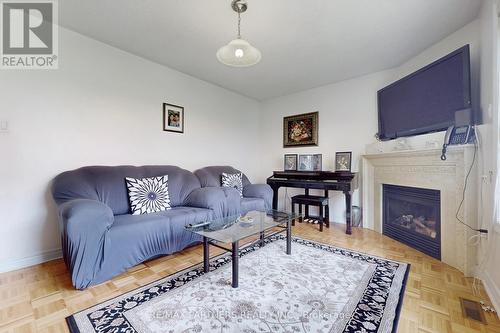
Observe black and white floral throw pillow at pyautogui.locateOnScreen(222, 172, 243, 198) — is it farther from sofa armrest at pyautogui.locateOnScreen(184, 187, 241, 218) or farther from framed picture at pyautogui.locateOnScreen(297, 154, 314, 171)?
framed picture at pyautogui.locateOnScreen(297, 154, 314, 171)

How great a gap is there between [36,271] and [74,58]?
2.05 m

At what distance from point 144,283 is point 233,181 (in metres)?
1.89

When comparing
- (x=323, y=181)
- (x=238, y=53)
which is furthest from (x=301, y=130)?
(x=238, y=53)

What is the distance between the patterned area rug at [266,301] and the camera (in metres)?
1.27

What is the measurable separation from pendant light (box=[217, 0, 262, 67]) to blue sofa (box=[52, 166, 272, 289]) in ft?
4.72

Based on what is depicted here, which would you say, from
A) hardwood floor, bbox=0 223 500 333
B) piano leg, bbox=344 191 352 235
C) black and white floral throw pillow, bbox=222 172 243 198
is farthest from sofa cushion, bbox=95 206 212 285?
piano leg, bbox=344 191 352 235

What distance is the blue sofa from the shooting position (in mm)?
1622

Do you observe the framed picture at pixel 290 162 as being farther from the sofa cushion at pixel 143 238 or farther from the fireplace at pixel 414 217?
the sofa cushion at pixel 143 238

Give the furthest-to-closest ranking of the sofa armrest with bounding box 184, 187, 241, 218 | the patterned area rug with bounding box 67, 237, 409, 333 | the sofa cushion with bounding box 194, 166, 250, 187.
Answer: the sofa cushion with bounding box 194, 166, 250, 187, the sofa armrest with bounding box 184, 187, 241, 218, the patterned area rug with bounding box 67, 237, 409, 333

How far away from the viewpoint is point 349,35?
2.30 meters

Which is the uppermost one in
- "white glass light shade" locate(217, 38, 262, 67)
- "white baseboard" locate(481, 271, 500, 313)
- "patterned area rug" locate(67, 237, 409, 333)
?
"white glass light shade" locate(217, 38, 262, 67)

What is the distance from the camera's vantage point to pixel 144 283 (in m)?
1.73

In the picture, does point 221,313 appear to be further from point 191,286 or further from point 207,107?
point 207,107

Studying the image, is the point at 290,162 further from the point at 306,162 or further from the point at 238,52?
the point at 238,52
